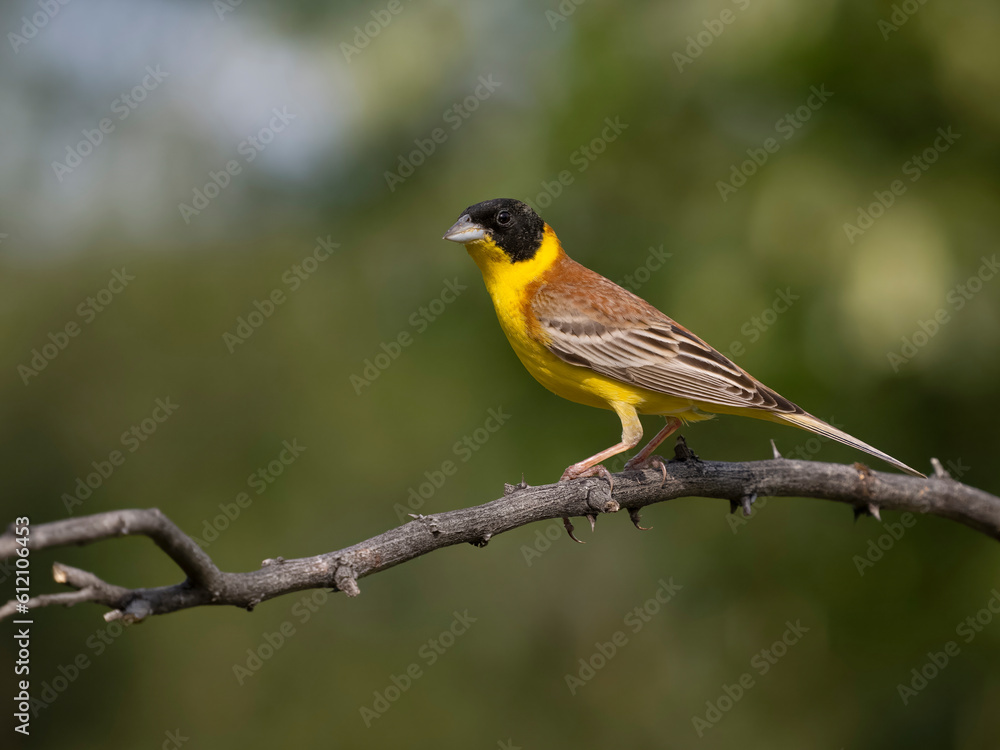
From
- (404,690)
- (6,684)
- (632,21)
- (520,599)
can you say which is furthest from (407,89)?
(6,684)

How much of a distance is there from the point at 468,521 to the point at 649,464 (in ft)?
5.19

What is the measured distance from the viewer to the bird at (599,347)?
4.46 m

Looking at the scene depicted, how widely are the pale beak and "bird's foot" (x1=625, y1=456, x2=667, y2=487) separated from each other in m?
1.58

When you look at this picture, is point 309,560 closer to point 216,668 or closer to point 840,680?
point 840,680

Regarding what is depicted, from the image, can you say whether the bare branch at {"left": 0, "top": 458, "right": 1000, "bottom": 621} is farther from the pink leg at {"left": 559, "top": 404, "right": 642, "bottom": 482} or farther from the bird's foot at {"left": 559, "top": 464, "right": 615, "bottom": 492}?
the pink leg at {"left": 559, "top": 404, "right": 642, "bottom": 482}

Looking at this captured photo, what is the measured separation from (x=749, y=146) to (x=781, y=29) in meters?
0.85

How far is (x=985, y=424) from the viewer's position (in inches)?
231

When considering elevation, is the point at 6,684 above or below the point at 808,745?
below

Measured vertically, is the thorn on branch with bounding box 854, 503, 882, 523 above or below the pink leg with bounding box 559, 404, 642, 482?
above

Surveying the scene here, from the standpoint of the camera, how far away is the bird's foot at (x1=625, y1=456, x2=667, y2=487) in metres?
4.02

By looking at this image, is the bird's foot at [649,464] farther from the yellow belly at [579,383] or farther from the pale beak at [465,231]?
the pale beak at [465,231]

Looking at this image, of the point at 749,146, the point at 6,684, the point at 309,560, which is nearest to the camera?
the point at 309,560

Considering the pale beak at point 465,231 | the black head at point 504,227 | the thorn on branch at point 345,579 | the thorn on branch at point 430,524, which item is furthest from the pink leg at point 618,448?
the thorn on branch at point 345,579

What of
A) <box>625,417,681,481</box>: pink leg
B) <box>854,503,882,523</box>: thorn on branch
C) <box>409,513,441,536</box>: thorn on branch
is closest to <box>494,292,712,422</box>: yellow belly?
<box>625,417,681,481</box>: pink leg
